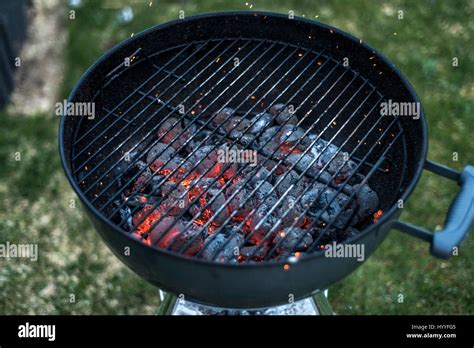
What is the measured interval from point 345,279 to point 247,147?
4.23 feet

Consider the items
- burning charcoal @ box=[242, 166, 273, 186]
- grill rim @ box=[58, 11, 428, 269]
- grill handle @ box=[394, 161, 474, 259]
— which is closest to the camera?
grill rim @ box=[58, 11, 428, 269]

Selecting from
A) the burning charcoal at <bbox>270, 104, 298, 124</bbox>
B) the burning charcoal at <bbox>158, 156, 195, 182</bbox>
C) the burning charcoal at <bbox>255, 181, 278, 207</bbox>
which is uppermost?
the burning charcoal at <bbox>270, 104, 298, 124</bbox>

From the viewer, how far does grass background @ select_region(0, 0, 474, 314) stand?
329 cm

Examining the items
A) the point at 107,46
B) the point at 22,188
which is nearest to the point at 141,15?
the point at 107,46

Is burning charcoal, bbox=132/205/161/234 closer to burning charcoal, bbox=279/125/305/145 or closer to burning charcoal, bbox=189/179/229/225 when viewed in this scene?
burning charcoal, bbox=189/179/229/225

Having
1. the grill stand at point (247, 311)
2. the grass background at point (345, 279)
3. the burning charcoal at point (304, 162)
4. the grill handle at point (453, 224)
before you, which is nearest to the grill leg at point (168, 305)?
the grill stand at point (247, 311)

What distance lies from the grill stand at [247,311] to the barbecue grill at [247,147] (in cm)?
55

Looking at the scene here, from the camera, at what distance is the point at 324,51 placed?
266cm

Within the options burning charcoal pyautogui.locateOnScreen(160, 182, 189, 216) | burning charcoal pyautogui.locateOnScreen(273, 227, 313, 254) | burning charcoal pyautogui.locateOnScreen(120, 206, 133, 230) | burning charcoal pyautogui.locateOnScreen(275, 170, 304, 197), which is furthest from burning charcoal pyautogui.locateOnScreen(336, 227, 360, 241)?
burning charcoal pyautogui.locateOnScreen(120, 206, 133, 230)

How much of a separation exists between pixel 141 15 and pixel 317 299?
2.84 m

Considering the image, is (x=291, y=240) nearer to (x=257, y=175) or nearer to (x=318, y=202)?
(x=318, y=202)

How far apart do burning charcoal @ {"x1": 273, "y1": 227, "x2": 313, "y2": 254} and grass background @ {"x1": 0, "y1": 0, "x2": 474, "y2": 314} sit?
1.08 m

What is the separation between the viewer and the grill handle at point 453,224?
202 centimetres

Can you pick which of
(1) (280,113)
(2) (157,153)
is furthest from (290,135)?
(2) (157,153)
